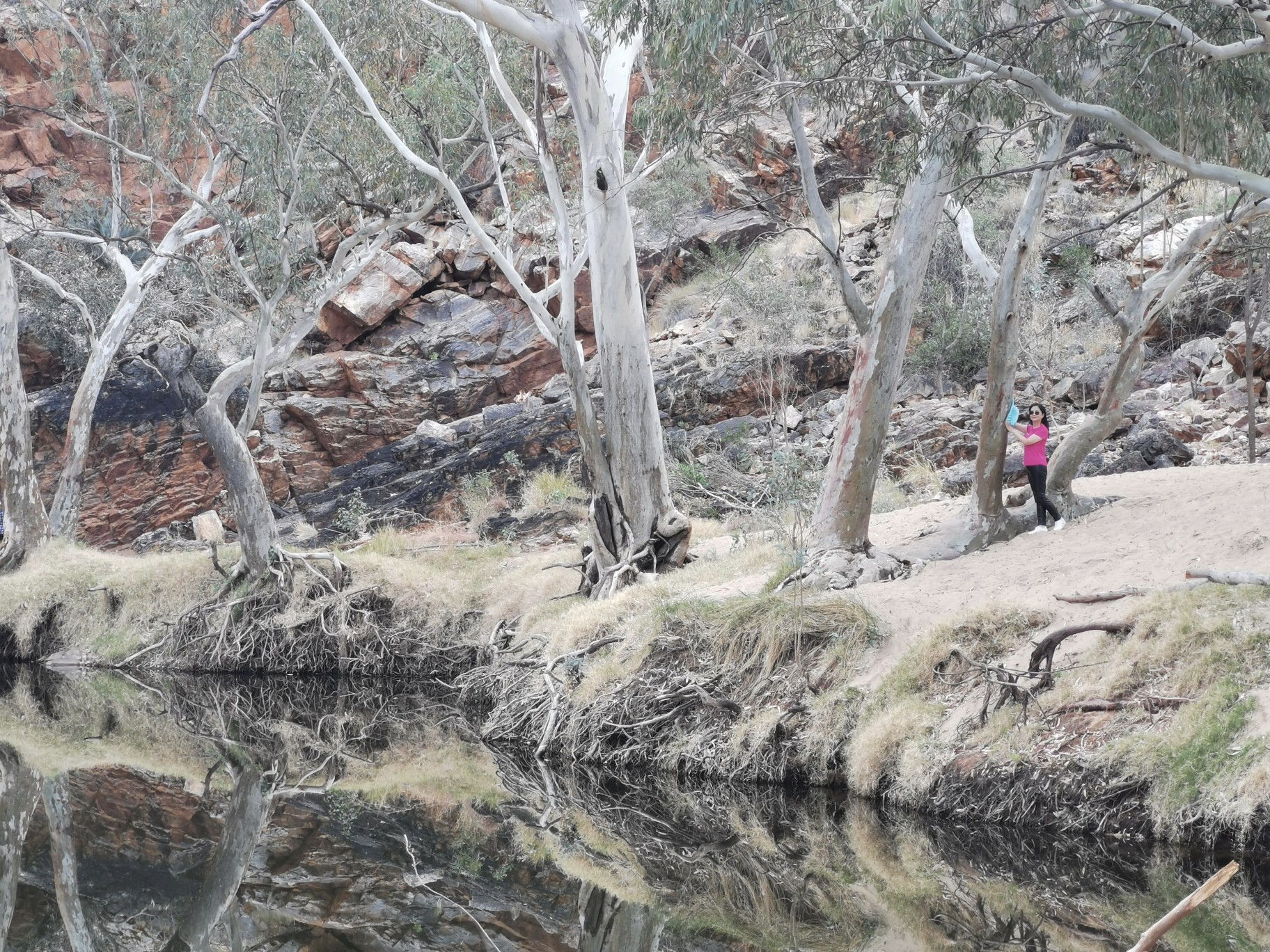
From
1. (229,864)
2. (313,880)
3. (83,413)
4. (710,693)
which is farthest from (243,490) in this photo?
(313,880)

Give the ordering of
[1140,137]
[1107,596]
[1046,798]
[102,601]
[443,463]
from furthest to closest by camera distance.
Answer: [443,463] → [102,601] → [1107,596] → [1140,137] → [1046,798]

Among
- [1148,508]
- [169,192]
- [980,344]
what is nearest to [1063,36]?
[1148,508]

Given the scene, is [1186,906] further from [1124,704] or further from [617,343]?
[617,343]

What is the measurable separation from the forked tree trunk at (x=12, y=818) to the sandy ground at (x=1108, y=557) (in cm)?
517

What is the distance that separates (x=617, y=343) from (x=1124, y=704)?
6.16m

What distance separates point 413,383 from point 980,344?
9.19 meters

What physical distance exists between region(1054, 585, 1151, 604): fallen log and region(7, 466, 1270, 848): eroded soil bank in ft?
0.25

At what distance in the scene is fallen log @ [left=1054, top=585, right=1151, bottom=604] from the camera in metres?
7.48

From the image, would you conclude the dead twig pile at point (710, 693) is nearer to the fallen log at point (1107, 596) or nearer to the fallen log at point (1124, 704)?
the fallen log at point (1107, 596)

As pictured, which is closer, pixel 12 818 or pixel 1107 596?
pixel 12 818

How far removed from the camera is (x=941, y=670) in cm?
780

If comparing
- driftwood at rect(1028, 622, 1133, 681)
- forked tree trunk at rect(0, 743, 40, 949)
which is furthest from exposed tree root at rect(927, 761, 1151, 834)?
forked tree trunk at rect(0, 743, 40, 949)

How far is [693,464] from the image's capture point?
53.3ft

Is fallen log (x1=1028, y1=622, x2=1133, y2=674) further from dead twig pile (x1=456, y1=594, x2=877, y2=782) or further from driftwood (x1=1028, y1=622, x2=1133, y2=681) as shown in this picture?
dead twig pile (x1=456, y1=594, x2=877, y2=782)
